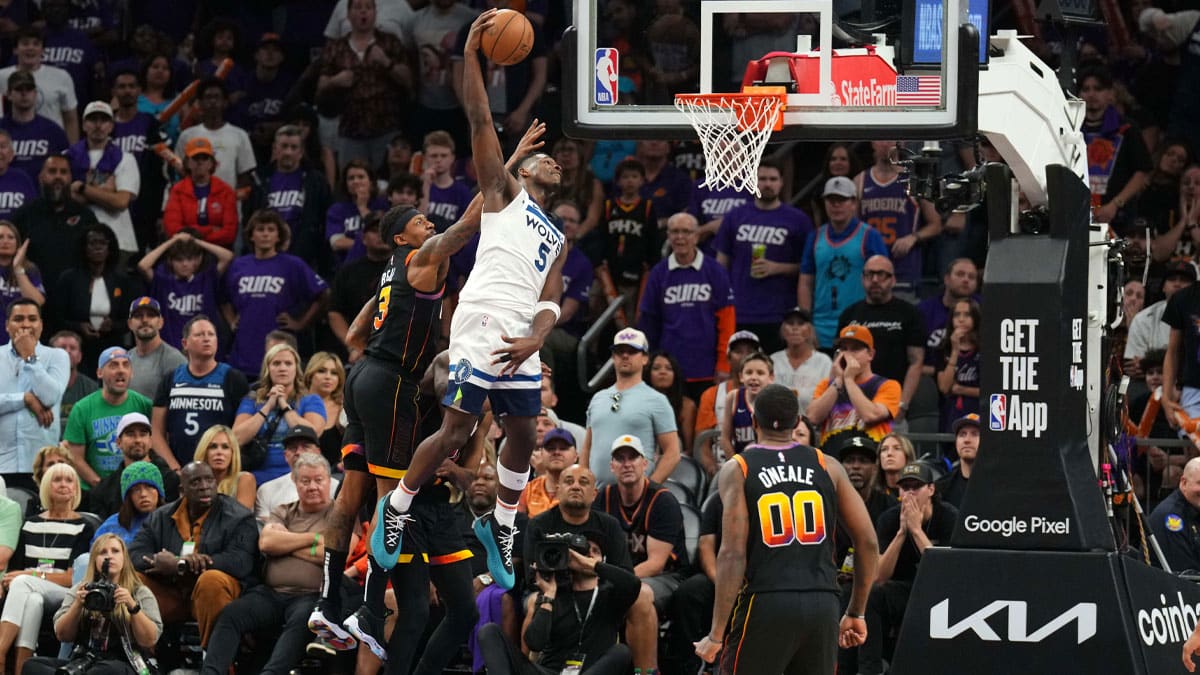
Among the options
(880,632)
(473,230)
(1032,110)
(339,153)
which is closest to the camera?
(473,230)

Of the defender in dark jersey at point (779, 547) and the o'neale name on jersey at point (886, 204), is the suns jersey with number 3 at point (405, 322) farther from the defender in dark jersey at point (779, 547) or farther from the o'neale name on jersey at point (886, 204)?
the o'neale name on jersey at point (886, 204)

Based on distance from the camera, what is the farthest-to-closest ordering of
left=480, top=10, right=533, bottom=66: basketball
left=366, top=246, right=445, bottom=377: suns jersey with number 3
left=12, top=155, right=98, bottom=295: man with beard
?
left=12, top=155, right=98, bottom=295: man with beard < left=366, top=246, right=445, bottom=377: suns jersey with number 3 < left=480, top=10, right=533, bottom=66: basketball

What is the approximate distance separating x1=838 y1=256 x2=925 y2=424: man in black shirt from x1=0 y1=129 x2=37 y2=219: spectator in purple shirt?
8681 mm

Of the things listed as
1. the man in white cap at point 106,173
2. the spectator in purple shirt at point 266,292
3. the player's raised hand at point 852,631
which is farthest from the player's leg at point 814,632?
the man in white cap at point 106,173

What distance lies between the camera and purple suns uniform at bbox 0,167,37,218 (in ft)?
63.6

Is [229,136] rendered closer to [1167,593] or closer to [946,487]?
[946,487]

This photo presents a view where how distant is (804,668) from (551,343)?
6.86 meters

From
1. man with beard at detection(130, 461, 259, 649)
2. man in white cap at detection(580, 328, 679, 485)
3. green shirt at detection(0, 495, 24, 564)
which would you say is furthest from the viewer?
man in white cap at detection(580, 328, 679, 485)

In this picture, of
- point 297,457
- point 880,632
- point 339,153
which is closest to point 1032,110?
point 880,632

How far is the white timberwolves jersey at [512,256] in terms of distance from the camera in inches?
416

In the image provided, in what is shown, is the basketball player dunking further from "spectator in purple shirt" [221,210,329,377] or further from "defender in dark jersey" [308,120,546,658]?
"spectator in purple shirt" [221,210,329,377]

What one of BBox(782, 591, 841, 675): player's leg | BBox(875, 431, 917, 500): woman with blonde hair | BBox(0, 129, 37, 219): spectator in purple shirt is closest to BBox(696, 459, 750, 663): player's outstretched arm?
BBox(782, 591, 841, 675): player's leg

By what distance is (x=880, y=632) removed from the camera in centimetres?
1367

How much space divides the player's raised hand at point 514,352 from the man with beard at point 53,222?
919cm
